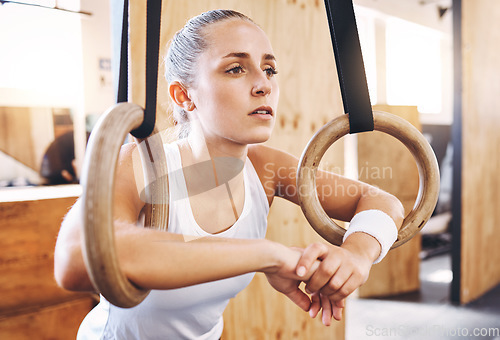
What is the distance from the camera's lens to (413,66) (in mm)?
3977

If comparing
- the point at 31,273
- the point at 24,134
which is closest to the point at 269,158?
the point at 31,273

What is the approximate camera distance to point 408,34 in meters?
3.80

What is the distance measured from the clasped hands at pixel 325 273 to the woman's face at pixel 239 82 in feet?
0.48

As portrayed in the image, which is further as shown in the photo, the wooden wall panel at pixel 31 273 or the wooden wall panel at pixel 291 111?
the wooden wall panel at pixel 291 111

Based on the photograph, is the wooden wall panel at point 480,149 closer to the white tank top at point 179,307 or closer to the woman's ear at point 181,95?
the white tank top at point 179,307

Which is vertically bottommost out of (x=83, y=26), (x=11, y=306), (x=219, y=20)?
(x=11, y=306)

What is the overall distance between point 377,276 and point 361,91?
6.88 ft

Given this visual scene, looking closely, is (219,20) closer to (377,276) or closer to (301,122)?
(301,122)

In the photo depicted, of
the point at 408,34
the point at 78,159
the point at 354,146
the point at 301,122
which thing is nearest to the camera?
the point at 301,122

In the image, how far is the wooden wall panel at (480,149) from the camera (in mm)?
2098

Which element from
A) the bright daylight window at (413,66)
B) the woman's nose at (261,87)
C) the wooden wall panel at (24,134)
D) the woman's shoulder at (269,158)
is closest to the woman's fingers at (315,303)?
the woman's nose at (261,87)

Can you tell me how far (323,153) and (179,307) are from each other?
347 mm

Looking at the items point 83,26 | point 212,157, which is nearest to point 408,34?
point 83,26

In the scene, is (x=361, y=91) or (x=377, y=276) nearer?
(x=361, y=91)
